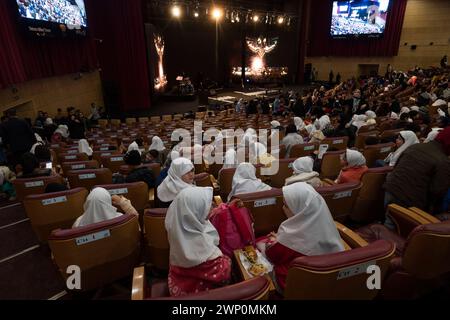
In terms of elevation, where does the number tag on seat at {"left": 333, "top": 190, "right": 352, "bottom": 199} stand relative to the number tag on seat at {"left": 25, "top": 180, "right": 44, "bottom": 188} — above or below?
above

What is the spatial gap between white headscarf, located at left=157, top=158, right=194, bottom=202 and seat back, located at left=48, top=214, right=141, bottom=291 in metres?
0.60

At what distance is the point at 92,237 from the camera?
1.82 metres

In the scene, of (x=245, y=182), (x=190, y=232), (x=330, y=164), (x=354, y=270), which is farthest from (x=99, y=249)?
(x=330, y=164)

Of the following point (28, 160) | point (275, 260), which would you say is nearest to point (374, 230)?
point (275, 260)

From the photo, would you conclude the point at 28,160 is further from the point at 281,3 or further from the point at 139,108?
the point at 281,3

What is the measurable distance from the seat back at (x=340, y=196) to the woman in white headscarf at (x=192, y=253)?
1117 millimetres

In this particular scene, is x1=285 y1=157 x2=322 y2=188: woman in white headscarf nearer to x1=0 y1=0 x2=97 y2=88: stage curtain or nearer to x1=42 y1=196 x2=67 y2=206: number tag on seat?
x1=42 y1=196 x2=67 y2=206: number tag on seat

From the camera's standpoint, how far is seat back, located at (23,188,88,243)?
2449mm

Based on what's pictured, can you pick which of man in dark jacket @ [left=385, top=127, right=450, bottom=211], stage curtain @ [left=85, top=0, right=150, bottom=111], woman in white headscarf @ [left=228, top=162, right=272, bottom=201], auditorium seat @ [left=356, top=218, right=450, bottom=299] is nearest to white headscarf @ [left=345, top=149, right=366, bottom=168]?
man in dark jacket @ [left=385, top=127, right=450, bottom=211]

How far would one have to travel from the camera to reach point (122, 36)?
45.4ft

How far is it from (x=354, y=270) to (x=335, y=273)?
0.11m

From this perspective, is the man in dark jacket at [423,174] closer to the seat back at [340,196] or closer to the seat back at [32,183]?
the seat back at [340,196]

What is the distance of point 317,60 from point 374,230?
2211cm

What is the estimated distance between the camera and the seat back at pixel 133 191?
269 cm
